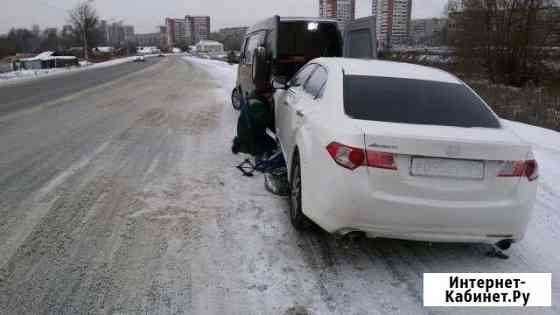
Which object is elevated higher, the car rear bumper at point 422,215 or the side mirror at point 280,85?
the side mirror at point 280,85

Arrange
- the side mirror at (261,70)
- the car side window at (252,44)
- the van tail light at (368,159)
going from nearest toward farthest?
the van tail light at (368,159)
the side mirror at (261,70)
the car side window at (252,44)

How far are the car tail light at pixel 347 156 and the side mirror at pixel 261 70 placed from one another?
16.7 ft

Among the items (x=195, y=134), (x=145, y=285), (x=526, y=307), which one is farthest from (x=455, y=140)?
(x=195, y=134)

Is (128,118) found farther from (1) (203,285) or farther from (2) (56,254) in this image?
(1) (203,285)

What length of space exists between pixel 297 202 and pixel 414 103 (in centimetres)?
136

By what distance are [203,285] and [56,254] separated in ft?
4.38

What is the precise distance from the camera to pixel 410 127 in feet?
11.0

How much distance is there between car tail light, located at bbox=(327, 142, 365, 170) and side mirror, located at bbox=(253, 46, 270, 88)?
510cm

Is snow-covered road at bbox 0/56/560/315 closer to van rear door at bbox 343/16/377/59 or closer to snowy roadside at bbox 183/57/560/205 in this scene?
snowy roadside at bbox 183/57/560/205

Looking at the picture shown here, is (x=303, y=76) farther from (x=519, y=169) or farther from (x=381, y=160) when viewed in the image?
(x=519, y=169)

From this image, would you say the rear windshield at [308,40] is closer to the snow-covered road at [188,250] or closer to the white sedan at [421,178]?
the snow-covered road at [188,250]

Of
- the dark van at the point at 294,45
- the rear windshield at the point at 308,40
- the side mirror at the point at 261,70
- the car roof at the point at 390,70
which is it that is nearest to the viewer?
the car roof at the point at 390,70

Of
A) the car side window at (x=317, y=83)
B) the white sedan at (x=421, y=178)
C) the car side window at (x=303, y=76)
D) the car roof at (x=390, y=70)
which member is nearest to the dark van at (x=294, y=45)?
the car side window at (x=303, y=76)

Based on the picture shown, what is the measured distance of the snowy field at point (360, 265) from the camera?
3053mm
